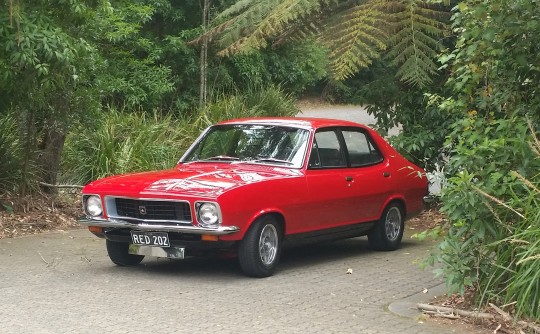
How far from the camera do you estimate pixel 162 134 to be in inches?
727

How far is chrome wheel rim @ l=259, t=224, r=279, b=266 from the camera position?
995 cm

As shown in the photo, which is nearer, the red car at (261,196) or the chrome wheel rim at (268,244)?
the red car at (261,196)

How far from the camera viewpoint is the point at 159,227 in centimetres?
973

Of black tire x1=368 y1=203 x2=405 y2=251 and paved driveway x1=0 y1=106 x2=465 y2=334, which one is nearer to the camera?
paved driveway x1=0 y1=106 x2=465 y2=334

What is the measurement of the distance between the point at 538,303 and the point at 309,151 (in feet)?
13.5

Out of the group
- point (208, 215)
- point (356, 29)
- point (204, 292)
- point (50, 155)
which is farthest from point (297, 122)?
point (50, 155)

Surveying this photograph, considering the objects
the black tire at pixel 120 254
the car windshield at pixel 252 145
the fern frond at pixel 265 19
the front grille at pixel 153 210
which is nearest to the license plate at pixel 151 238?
the front grille at pixel 153 210

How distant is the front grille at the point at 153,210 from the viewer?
31.8 ft

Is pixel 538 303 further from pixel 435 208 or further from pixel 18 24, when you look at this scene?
pixel 435 208

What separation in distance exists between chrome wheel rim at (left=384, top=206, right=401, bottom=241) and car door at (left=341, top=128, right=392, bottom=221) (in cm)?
31

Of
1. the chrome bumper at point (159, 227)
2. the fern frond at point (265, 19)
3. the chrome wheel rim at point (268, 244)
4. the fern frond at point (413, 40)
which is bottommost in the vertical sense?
the chrome wheel rim at point (268, 244)

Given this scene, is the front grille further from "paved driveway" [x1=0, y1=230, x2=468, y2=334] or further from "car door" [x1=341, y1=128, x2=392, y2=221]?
"car door" [x1=341, y1=128, x2=392, y2=221]

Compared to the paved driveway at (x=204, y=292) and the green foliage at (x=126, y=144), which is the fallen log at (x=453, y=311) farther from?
the green foliage at (x=126, y=144)

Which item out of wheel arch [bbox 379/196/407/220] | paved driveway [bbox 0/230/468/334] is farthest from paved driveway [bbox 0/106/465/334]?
wheel arch [bbox 379/196/407/220]
